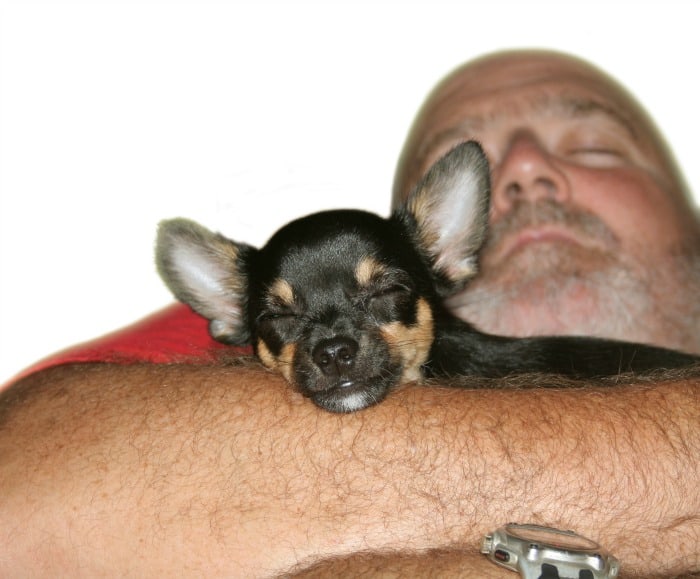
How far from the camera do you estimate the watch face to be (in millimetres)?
1654

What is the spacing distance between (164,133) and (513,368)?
227 cm

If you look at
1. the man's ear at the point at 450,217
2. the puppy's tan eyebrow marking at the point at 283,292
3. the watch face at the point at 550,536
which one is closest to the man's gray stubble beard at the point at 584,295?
the man's ear at the point at 450,217

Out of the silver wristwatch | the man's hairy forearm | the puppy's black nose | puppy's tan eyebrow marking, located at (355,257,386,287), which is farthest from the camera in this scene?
puppy's tan eyebrow marking, located at (355,257,386,287)

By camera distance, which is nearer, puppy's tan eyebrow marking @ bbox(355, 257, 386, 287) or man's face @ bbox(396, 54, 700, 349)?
puppy's tan eyebrow marking @ bbox(355, 257, 386, 287)

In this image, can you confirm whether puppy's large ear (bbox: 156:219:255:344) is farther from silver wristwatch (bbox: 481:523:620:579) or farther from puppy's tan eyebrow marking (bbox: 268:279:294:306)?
silver wristwatch (bbox: 481:523:620:579)

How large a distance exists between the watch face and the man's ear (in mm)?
1042

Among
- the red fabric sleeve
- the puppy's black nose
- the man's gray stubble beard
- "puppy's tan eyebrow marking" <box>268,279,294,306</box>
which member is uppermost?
"puppy's tan eyebrow marking" <box>268,279,294,306</box>

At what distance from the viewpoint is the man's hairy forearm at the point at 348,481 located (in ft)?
5.65

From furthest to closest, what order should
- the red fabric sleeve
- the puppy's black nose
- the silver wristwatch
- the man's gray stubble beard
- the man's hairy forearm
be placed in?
the man's gray stubble beard < the red fabric sleeve < the puppy's black nose < the man's hairy forearm < the silver wristwatch

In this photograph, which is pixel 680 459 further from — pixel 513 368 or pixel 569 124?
pixel 569 124

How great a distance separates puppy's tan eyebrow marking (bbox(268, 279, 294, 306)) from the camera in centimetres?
226

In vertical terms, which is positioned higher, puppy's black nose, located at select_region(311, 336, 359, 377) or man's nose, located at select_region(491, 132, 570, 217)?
man's nose, located at select_region(491, 132, 570, 217)

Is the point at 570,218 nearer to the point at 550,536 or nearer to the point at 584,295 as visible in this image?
the point at 584,295

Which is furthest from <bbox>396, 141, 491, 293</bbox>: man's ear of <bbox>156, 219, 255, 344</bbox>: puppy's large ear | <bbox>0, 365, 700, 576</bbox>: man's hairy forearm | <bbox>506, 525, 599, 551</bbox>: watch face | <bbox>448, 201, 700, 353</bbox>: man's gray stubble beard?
<bbox>506, 525, 599, 551</bbox>: watch face
